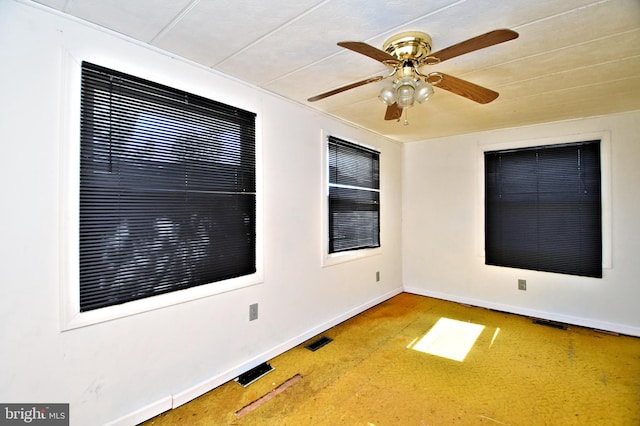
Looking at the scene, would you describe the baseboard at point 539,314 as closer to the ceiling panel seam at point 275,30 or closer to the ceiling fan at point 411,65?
the ceiling fan at point 411,65

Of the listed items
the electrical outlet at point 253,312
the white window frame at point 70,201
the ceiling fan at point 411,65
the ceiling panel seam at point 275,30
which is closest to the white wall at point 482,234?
the ceiling fan at point 411,65

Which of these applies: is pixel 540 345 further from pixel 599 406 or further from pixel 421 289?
pixel 421 289

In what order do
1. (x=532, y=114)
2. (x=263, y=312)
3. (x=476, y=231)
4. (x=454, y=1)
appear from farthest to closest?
(x=476, y=231) < (x=532, y=114) < (x=263, y=312) < (x=454, y=1)

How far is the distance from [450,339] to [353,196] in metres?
1.93

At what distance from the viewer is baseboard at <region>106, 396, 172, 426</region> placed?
177cm

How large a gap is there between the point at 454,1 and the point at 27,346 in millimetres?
2770

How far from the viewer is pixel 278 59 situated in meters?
2.07

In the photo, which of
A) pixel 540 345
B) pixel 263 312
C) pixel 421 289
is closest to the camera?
pixel 263 312

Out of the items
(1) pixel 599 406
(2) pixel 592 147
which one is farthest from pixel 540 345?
(2) pixel 592 147

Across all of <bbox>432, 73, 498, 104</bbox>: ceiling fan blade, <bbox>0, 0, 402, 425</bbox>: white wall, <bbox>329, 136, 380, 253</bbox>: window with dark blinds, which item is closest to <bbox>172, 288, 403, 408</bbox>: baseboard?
<bbox>0, 0, 402, 425</bbox>: white wall

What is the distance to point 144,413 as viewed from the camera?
6.07ft

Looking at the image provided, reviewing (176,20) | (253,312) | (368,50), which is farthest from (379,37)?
Answer: (253,312)

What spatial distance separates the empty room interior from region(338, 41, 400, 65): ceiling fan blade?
0.05ft

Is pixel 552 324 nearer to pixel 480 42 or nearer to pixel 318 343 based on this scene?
pixel 318 343
